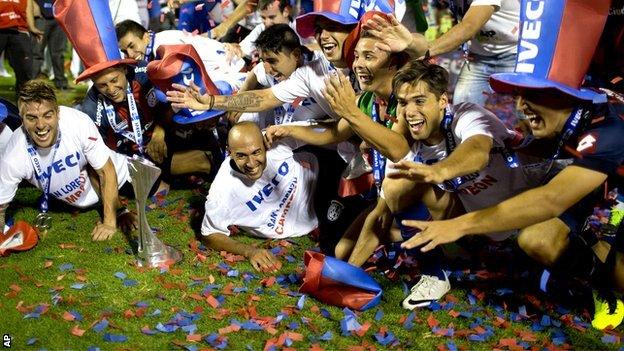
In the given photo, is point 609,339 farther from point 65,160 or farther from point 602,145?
point 65,160

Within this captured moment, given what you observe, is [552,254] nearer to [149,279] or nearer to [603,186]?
[603,186]

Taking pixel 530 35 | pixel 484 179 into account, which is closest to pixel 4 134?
pixel 484 179

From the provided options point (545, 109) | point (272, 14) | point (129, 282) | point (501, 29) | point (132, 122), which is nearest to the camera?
point (545, 109)

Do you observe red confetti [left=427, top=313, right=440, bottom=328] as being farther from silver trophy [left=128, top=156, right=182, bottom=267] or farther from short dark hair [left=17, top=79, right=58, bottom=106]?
short dark hair [left=17, top=79, right=58, bottom=106]

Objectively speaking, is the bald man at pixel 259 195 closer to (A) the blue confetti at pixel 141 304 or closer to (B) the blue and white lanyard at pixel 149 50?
(A) the blue confetti at pixel 141 304

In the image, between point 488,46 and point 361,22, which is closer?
point 361,22

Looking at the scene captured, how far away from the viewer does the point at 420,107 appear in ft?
12.5

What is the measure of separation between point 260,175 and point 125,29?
203 centimetres

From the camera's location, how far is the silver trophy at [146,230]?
4098mm

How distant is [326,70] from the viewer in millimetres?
4832

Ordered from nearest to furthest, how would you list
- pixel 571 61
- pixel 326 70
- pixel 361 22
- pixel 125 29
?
1. pixel 571 61
2. pixel 361 22
3. pixel 326 70
4. pixel 125 29

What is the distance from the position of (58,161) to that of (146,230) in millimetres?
1029

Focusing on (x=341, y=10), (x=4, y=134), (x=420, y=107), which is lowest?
(x=4, y=134)

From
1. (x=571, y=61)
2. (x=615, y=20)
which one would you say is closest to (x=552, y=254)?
(x=571, y=61)
